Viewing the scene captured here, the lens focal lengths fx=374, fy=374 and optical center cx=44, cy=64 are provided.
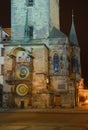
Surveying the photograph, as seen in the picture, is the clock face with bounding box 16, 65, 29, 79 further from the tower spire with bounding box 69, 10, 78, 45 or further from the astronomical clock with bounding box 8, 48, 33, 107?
the tower spire with bounding box 69, 10, 78, 45

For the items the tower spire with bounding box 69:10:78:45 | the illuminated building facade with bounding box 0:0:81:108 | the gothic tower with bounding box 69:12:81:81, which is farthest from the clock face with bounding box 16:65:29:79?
the tower spire with bounding box 69:10:78:45

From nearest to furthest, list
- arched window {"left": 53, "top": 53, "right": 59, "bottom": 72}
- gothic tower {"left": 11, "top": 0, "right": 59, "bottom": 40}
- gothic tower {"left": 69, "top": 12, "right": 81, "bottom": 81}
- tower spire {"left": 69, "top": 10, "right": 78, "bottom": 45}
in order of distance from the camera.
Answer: arched window {"left": 53, "top": 53, "right": 59, "bottom": 72}, gothic tower {"left": 11, "top": 0, "right": 59, "bottom": 40}, gothic tower {"left": 69, "top": 12, "right": 81, "bottom": 81}, tower spire {"left": 69, "top": 10, "right": 78, "bottom": 45}

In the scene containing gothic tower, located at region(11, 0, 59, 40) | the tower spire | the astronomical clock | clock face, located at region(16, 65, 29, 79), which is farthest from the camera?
the tower spire

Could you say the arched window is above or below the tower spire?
below

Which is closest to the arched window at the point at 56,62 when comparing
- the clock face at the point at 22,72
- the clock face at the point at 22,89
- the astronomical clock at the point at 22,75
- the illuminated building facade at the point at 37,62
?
the illuminated building facade at the point at 37,62

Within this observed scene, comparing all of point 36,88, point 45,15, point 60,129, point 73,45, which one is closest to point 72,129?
point 60,129

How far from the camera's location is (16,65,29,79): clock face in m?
50.1

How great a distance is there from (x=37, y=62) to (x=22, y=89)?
163 inches

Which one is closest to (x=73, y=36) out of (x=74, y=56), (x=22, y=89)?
(x=74, y=56)

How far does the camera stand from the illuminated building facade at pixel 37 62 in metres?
49.4

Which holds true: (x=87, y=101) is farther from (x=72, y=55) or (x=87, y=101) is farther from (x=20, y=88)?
(x=20, y=88)

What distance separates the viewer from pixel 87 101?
70438 mm

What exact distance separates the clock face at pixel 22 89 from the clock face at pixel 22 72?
4.05 feet

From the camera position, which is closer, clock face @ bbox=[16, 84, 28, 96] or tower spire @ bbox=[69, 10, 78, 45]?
clock face @ bbox=[16, 84, 28, 96]
